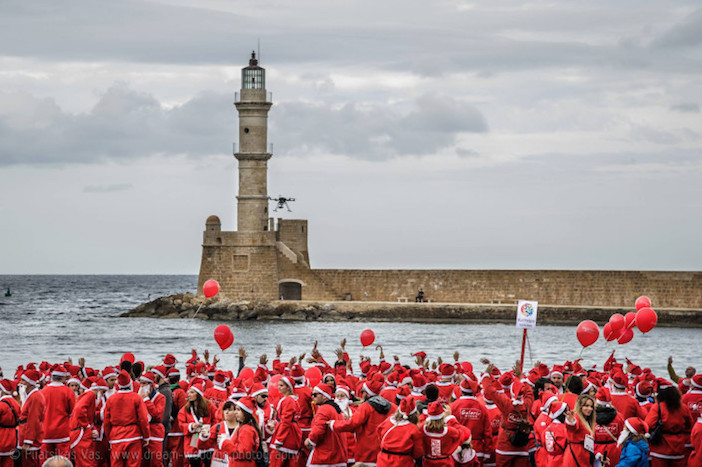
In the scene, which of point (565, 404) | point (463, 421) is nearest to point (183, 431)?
point (463, 421)

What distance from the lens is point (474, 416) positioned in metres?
10.5

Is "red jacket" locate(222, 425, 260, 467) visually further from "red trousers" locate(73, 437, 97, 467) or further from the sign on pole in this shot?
the sign on pole

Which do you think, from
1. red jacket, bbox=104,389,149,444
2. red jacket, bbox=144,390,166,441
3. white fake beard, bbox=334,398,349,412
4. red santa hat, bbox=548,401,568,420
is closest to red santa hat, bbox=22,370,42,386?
red jacket, bbox=144,390,166,441

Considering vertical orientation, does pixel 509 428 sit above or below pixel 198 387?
below

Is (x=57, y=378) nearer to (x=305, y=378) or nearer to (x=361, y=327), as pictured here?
Result: (x=305, y=378)

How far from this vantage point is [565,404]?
366 inches

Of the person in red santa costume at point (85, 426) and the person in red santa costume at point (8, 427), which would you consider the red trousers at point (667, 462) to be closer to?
the person in red santa costume at point (85, 426)

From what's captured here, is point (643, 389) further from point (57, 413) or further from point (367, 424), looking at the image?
point (57, 413)

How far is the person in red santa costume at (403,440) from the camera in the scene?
875 centimetres

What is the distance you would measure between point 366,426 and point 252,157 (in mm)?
44346

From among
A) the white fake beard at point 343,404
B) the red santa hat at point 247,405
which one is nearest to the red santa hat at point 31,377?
the red santa hat at point 247,405

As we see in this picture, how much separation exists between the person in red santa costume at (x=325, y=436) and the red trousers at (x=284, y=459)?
259 mm

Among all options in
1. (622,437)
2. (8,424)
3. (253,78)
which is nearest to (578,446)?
(622,437)

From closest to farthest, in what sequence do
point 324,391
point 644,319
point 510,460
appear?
point 324,391
point 510,460
point 644,319
